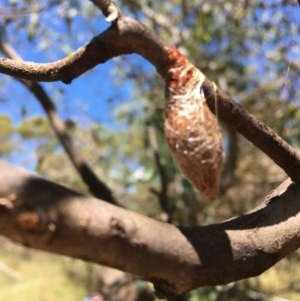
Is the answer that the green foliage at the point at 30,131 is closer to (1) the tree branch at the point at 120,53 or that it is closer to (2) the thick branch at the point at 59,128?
(2) the thick branch at the point at 59,128

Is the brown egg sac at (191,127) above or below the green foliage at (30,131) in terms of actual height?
above

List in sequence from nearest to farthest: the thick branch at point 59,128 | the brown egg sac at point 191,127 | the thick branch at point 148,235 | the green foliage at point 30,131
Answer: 1. the thick branch at point 148,235
2. the brown egg sac at point 191,127
3. the thick branch at point 59,128
4. the green foliage at point 30,131

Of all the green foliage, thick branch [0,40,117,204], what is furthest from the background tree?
the green foliage

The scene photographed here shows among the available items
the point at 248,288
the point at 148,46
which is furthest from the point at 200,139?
the point at 248,288

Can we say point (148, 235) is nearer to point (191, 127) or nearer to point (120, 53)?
point (191, 127)

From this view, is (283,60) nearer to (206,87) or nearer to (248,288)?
(248,288)

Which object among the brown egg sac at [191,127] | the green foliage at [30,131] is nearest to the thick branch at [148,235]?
the brown egg sac at [191,127]

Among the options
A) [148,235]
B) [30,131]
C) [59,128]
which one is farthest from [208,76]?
[30,131]
